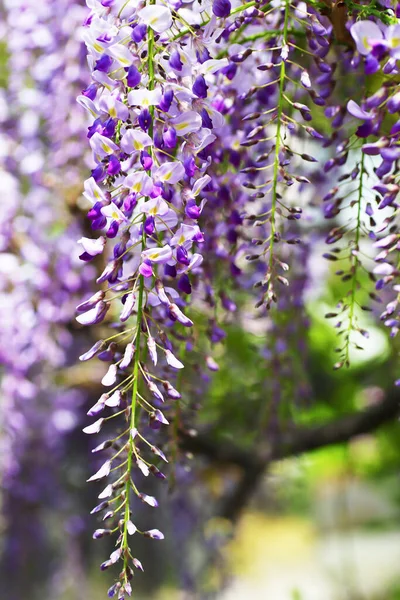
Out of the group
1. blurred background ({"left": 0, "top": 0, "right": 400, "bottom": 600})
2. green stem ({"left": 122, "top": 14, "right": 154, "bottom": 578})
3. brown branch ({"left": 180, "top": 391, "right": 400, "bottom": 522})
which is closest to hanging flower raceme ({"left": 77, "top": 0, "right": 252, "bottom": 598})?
green stem ({"left": 122, "top": 14, "right": 154, "bottom": 578})

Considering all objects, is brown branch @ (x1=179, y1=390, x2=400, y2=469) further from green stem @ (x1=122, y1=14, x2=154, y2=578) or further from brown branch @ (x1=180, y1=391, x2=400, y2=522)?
green stem @ (x1=122, y1=14, x2=154, y2=578)

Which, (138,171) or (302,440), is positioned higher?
(138,171)

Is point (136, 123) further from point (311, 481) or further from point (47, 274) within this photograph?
point (311, 481)

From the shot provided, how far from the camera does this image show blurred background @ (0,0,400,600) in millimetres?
1886

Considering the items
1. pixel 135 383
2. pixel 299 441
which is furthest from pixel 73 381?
pixel 135 383

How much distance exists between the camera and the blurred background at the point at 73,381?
1.89 meters

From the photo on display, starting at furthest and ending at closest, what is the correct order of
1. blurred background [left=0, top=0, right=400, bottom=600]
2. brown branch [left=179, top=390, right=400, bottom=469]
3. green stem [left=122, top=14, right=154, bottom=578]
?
brown branch [left=179, top=390, right=400, bottom=469]
blurred background [left=0, top=0, right=400, bottom=600]
green stem [left=122, top=14, right=154, bottom=578]

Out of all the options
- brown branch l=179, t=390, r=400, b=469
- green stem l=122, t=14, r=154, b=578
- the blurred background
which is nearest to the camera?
green stem l=122, t=14, r=154, b=578

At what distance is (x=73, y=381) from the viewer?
2.45m

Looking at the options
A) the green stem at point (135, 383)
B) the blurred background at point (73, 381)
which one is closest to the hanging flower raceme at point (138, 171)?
the green stem at point (135, 383)

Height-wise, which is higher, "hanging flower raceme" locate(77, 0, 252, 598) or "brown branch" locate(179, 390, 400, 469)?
"hanging flower raceme" locate(77, 0, 252, 598)

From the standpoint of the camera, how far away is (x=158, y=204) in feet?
2.19

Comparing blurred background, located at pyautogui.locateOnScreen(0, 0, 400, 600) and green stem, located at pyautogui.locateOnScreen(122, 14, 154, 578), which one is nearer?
green stem, located at pyautogui.locateOnScreen(122, 14, 154, 578)

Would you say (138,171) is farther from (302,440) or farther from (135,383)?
(302,440)
